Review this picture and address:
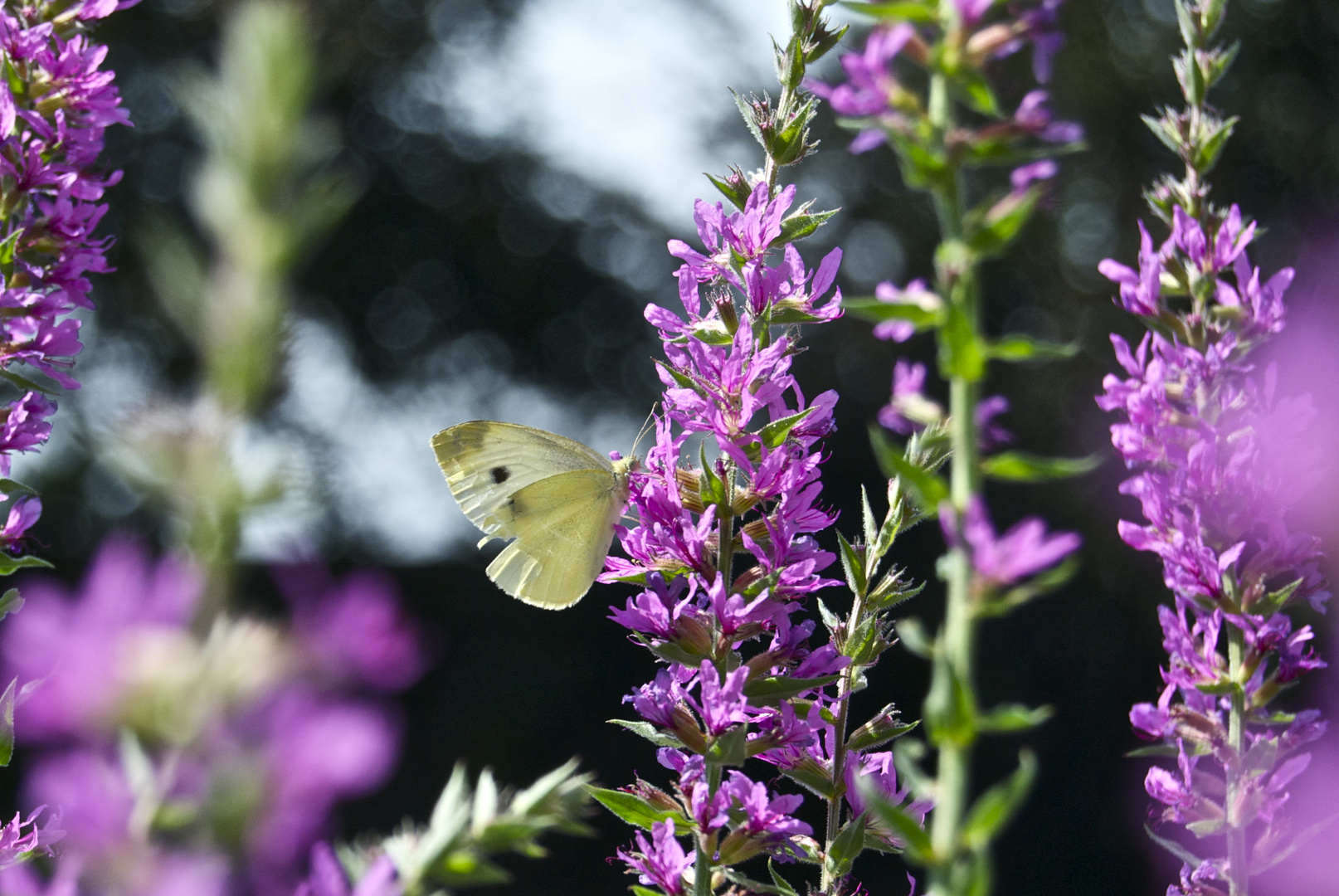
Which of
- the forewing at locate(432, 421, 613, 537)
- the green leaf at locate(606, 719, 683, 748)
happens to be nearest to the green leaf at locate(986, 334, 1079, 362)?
the green leaf at locate(606, 719, 683, 748)

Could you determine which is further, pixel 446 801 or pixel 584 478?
pixel 584 478

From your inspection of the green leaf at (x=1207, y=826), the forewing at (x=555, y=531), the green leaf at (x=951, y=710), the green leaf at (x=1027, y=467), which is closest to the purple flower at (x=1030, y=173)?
the green leaf at (x=1027, y=467)

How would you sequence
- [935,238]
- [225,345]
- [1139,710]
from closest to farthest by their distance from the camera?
[225,345], [1139,710], [935,238]

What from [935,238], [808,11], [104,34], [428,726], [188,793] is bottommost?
[428,726]

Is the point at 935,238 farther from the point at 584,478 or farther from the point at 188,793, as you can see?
the point at 188,793

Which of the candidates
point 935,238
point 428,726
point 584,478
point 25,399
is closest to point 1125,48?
point 935,238

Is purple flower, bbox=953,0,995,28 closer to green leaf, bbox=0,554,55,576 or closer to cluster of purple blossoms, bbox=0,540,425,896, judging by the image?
cluster of purple blossoms, bbox=0,540,425,896
